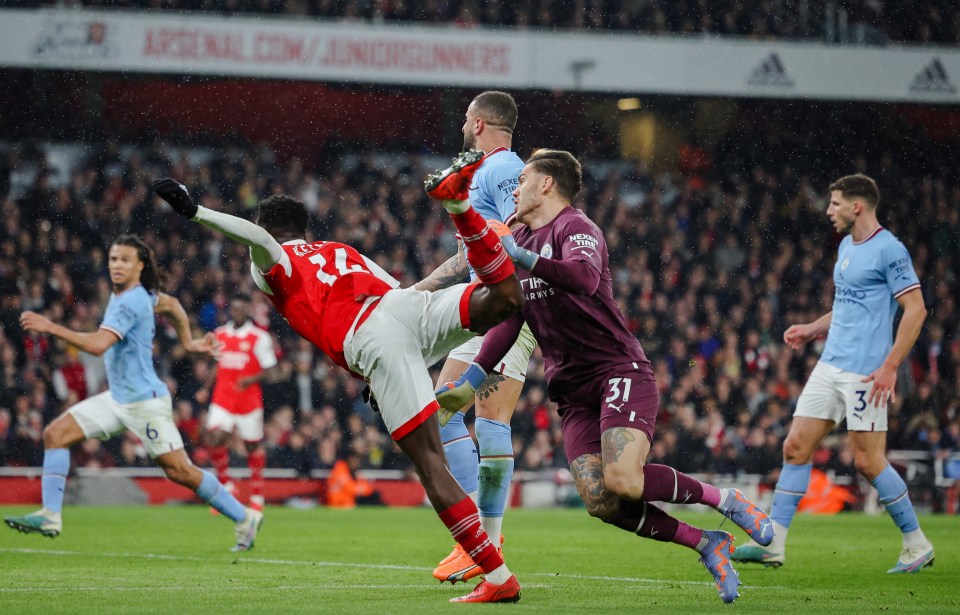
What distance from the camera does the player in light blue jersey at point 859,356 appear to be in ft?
28.2

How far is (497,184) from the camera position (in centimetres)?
753

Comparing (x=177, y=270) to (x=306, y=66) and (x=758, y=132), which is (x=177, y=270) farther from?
(x=758, y=132)

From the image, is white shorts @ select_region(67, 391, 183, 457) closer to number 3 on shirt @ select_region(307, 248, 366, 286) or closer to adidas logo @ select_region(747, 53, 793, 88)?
number 3 on shirt @ select_region(307, 248, 366, 286)

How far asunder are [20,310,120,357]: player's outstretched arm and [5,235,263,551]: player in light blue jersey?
0.02m

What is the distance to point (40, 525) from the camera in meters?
9.09

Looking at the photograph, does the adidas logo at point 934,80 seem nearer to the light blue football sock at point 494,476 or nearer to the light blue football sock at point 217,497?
the light blue football sock at point 217,497

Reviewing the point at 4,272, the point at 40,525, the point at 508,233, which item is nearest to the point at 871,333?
the point at 508,233

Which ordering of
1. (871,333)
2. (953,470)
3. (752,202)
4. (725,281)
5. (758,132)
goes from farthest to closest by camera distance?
1. (758,132)
2. (752,202)
3. (725,281)
4. (953,470)
5. (871,333)

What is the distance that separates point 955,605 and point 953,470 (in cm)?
1192

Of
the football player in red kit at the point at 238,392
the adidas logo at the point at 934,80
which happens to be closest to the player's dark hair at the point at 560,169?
the football player in red kit at the point at 238,392

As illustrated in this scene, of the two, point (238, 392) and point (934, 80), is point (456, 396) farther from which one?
point (934, 80)

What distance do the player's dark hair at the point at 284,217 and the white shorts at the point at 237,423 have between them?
26.7 ft

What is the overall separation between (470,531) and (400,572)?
2.25m

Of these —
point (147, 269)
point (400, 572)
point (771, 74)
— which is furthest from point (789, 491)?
point (771, 74)
